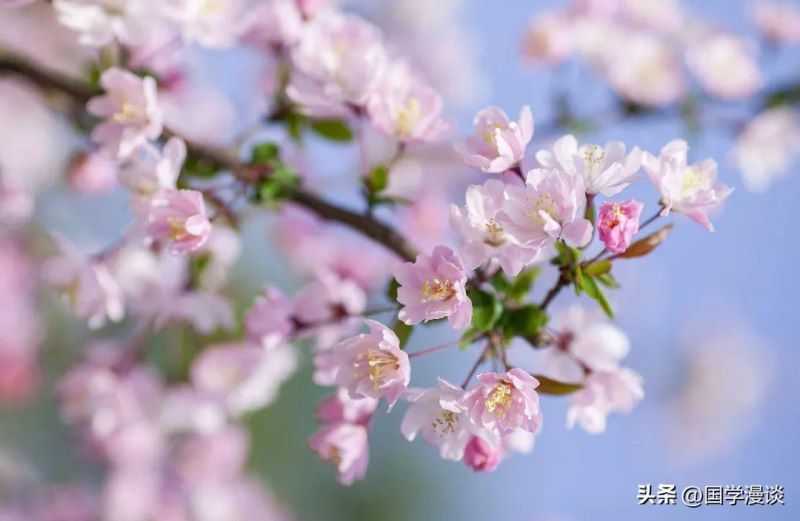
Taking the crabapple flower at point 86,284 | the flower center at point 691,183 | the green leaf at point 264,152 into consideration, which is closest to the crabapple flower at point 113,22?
the green leaf at point 264,152

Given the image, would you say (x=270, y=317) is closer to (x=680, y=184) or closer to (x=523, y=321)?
(x=523, y=321)

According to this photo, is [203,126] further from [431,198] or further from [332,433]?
[332,433]

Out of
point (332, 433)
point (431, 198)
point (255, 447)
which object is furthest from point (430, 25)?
point (332, 433)

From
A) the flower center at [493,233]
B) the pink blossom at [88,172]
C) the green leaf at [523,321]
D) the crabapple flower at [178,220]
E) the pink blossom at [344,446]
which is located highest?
the flower center at [493,233]

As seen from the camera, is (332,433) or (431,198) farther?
(431,198)

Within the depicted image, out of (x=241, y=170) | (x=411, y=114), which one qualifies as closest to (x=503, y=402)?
(x=411, y=114)

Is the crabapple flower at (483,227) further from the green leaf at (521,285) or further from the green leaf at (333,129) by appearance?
the green leaf at (333,129)

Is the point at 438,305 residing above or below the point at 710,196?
below

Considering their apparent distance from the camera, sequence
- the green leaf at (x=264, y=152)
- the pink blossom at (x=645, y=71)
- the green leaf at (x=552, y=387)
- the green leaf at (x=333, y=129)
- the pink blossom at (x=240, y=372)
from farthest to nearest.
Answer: the pink blossom at (x=645, y=71) < the pink blossom at (x=240, y=372) < the green leaf at (x=333, y=129) < the green leaf at (x=264, y=152) < the green leaf at (x=552, y=387)
